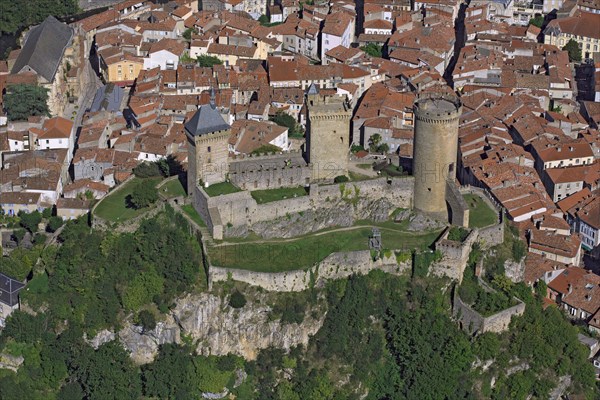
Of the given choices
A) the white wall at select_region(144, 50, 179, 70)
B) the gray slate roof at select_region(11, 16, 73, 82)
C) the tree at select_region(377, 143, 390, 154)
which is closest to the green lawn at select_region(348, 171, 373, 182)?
the tree at select_region(377, 143, 390, 154)

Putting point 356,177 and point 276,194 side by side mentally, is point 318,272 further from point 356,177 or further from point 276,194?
point 356,177

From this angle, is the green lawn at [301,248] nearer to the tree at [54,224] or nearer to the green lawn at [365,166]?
the green lawn at [365,166]

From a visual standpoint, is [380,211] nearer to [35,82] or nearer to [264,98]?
[264,98]

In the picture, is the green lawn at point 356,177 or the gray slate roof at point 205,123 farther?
the green lawn at point 356,177

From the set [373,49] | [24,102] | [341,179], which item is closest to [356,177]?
[341,179]

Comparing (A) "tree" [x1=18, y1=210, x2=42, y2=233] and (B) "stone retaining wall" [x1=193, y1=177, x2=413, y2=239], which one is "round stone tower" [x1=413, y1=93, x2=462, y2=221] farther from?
(A) "tree" [x1=18, y1=210, x2=42, y2=233]

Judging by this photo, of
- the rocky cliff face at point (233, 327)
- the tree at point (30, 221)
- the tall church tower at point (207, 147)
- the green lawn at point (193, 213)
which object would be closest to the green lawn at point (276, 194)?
the tall church tower at point (207, 147)
